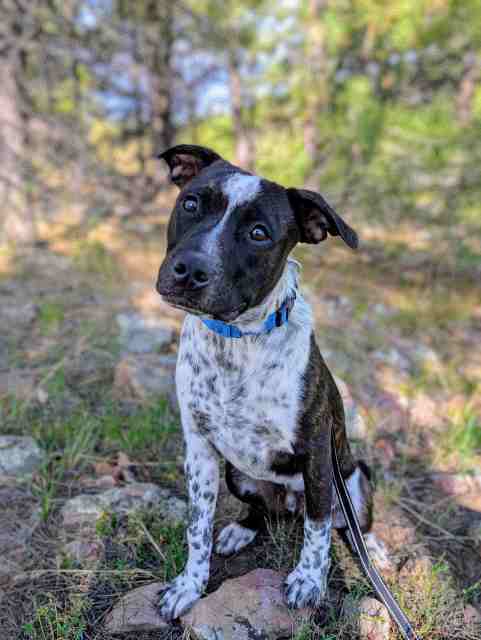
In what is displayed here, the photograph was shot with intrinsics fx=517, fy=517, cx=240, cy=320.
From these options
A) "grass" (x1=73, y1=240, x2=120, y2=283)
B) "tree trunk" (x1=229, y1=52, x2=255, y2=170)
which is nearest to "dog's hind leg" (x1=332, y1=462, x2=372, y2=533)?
"grass" (x1=73, y1=240, x2=120, y2=283)

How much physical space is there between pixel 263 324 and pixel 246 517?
1.09m

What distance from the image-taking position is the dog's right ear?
2283 mm

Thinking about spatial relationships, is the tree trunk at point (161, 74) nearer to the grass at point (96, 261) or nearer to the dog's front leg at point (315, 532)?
the grass at point (96, 261)

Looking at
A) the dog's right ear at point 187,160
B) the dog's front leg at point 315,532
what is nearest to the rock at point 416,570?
the dog's front leg at point 315,532

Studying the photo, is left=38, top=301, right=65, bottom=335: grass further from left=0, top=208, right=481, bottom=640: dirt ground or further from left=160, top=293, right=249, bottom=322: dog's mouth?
left=160, top=293, right=249, bottom=322: dog's mouth

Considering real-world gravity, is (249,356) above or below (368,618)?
above

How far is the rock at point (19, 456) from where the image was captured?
2.90 metres

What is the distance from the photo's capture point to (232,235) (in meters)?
1.96

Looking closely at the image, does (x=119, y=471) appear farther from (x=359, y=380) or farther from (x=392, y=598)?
(x=359, y=380)

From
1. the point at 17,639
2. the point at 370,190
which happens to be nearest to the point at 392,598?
the point at 17,639

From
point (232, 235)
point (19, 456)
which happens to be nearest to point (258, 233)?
point (232, 235)

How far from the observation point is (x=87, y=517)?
261 centimetres

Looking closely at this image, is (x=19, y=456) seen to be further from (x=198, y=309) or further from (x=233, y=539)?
(x=198, y=309)

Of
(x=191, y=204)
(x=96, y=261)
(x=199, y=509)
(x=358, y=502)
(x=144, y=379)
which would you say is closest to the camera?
(x=191, y=204)
